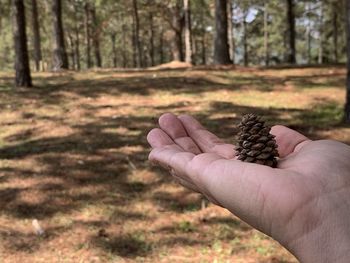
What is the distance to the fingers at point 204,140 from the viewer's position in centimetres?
326

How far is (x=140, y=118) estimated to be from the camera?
1086cm

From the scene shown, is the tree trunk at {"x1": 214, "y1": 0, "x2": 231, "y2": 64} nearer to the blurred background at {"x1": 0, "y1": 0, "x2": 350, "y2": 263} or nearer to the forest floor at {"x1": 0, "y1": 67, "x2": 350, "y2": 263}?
the blurred background at {"x1": 0, "y1": 0, "x2": 350, "y2": 263}

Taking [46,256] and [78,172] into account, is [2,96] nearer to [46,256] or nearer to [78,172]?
[78,172]

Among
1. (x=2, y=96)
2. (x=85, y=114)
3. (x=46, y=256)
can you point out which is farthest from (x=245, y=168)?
(x=2, y=96)

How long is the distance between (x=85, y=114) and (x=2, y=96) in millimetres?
3353

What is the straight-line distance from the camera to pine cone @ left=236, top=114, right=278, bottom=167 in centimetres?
276

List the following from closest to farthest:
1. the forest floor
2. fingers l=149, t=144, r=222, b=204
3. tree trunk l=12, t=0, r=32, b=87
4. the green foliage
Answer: fingers l=149, t=144, r=222, b=204, the forest floor, tree trunk l=12, t=0, r=32, b=87, the green foliage

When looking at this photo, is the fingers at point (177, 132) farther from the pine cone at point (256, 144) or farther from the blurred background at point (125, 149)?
the blurred background at point (125, 149)

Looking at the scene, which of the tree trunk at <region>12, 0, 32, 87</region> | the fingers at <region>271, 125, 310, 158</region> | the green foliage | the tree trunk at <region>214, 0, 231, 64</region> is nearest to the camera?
the fingers at <region>271, 125, 310, 158</region>

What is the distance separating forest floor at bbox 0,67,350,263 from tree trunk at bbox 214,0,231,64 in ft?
10.8

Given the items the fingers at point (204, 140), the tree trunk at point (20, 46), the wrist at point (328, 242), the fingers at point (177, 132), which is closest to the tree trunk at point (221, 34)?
the tree trunk at point (20, 46)

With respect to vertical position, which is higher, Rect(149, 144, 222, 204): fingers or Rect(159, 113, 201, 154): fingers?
Rect(159, 113, 201, 154): fingers

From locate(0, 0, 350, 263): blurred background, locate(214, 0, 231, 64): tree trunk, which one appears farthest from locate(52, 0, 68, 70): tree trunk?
locate(214, 0, 231, 64): tree trunk

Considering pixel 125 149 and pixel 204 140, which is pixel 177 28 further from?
pixel 204 140
